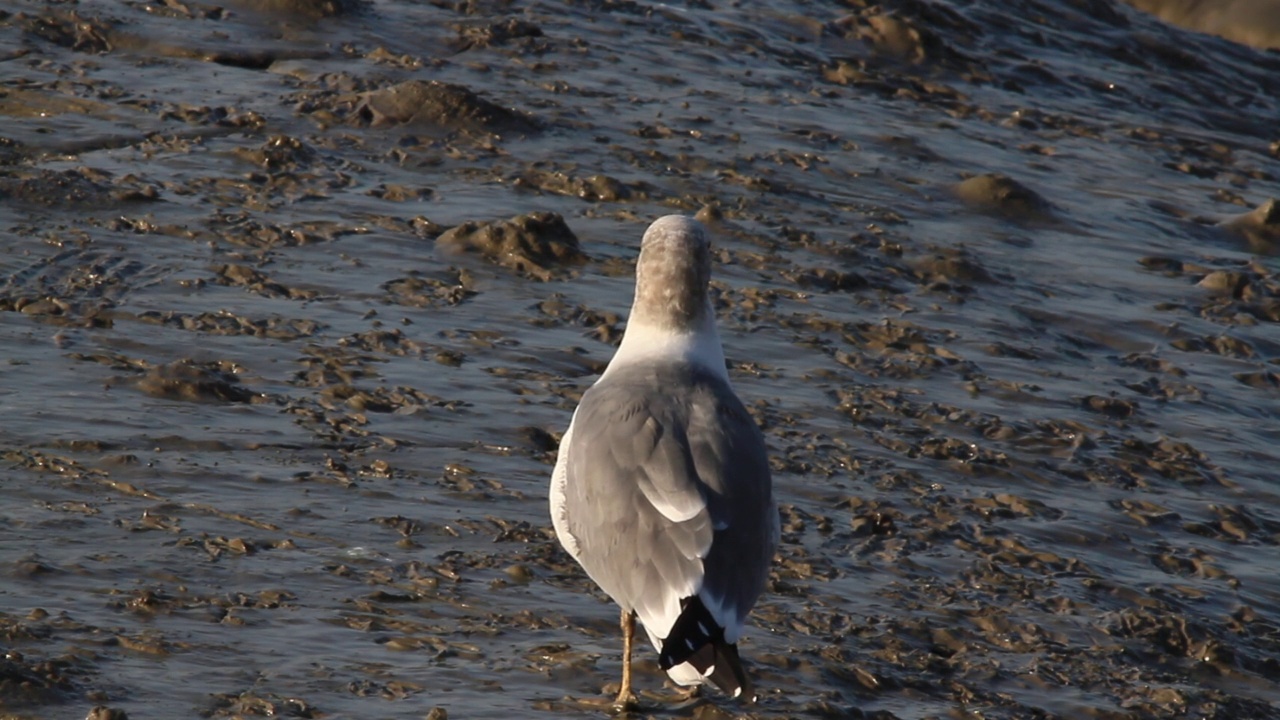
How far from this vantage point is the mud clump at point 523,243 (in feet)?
26.1

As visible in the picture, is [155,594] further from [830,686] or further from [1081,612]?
[1081,612]

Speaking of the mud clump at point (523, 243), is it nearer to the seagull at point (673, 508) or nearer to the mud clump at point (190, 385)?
the mud clump at point (190, 385)

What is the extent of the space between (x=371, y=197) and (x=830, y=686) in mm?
4198

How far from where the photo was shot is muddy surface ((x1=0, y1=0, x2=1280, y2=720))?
5090 millimetres

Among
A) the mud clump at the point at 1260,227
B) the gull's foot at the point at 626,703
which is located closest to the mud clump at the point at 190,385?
the gull's foot at the point at 626,703

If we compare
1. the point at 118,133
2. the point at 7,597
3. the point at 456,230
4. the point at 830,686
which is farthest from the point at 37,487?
the point at 118,133

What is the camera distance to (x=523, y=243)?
7992mm

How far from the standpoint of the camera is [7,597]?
484cm

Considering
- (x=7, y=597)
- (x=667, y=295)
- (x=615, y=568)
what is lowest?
(x=7, y=597)

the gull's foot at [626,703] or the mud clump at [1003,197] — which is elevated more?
the mud clump at [1003,197]

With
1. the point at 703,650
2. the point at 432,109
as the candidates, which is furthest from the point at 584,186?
the point at 703,650

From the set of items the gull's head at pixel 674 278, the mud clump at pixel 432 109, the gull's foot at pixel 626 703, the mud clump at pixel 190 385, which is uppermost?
the gull's head at pixel 674 278

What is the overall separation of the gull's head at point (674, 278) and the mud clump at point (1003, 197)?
4526 millimetres

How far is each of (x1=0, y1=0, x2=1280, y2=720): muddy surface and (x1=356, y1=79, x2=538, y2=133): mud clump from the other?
2 centimetres
